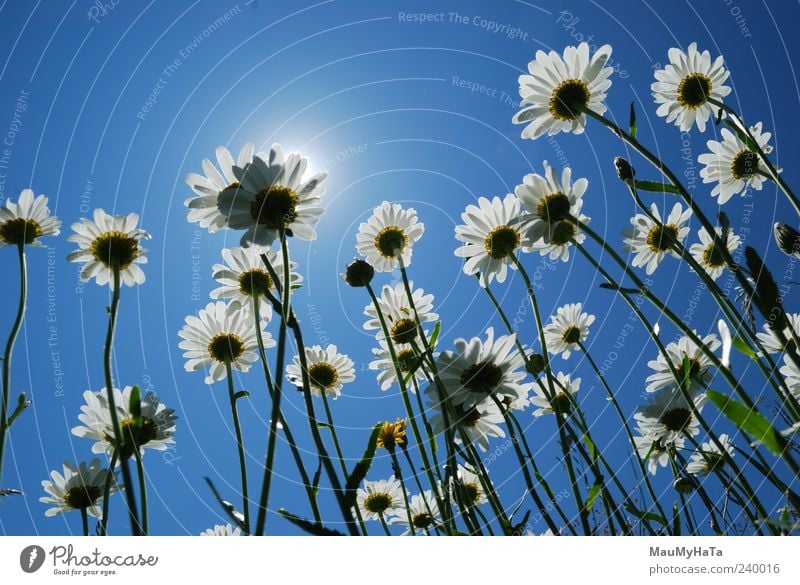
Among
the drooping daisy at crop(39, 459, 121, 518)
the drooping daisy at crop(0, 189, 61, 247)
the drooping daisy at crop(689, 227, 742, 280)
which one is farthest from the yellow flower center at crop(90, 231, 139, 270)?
the drooping daisy at crop(689, 227, 742, 280)

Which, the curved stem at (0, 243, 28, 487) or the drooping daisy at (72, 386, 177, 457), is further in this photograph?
the drooping daisy at (72, 386, 177, 457)

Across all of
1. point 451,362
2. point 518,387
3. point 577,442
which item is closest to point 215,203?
point 451,362

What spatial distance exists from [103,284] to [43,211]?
22cm

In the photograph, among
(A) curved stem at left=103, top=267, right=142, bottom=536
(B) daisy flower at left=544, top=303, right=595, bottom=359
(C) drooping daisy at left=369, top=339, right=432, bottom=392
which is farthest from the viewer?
(B) daisy flower at left=544, top=303, right=595, bottom=359

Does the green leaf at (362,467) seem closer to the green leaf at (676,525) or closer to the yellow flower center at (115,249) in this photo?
the green leaf at (676,525)

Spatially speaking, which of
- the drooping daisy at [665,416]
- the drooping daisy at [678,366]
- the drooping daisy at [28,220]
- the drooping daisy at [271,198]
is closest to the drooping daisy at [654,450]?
the drooping daisy at [665,416]

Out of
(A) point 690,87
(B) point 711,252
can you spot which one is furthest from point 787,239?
(A) point 690,87

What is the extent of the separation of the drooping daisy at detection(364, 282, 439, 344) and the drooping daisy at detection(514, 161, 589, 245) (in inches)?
16.1

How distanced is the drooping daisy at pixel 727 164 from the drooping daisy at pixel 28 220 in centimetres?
175

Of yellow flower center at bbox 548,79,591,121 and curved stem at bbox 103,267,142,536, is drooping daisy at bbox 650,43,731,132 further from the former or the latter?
curved stem at bbox 103,267,142,536

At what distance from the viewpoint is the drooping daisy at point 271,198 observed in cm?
111

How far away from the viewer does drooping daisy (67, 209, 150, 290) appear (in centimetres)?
127

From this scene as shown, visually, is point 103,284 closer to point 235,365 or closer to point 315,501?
point 235,365

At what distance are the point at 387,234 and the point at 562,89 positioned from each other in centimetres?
65
